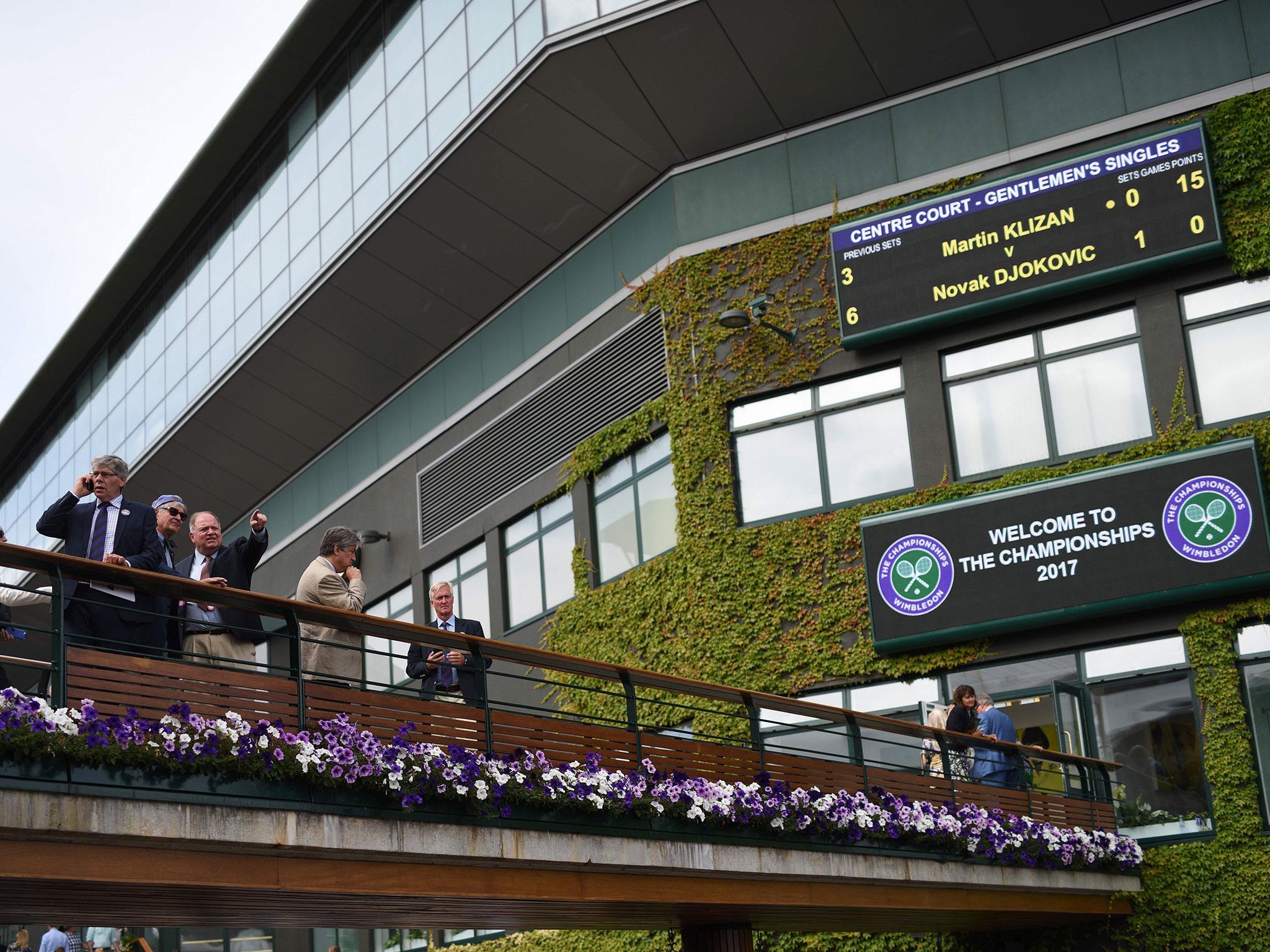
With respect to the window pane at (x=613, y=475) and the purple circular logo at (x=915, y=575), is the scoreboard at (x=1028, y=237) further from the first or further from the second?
the window pane at (x=613, y=475)

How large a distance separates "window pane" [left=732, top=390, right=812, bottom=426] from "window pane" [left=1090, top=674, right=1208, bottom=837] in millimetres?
5996

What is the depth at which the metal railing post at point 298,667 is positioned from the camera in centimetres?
922

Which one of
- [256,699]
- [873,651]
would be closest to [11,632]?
[256,699]

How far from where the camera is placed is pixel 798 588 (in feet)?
70.3

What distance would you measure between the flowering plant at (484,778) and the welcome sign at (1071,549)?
426cm

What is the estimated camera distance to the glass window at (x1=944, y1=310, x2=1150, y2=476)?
20.0 m

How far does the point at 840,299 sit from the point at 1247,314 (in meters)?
5.59

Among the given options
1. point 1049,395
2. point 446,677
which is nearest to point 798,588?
point 1049,395

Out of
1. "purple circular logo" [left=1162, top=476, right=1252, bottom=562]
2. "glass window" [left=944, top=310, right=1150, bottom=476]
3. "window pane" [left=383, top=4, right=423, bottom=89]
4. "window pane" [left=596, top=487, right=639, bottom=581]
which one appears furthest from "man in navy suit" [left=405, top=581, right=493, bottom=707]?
"window pane" [left=383, top=4, right=423, bottom=89]

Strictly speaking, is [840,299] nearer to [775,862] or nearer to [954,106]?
[954,106]

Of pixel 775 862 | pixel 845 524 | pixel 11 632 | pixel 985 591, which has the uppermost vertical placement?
pixel 845 524

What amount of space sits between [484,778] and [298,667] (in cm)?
160

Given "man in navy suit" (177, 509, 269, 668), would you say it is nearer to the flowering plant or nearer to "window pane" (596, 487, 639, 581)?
the flowering plant

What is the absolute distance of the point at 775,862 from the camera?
41.9 feet
